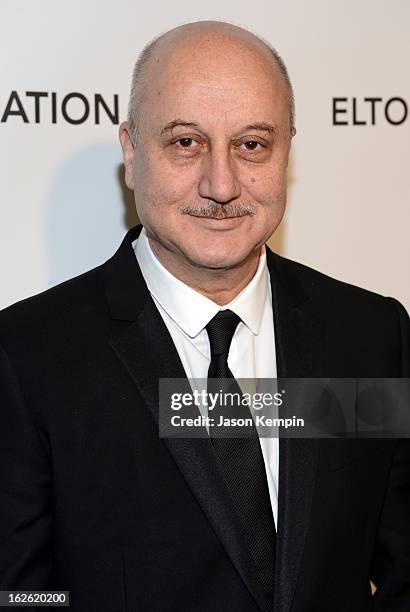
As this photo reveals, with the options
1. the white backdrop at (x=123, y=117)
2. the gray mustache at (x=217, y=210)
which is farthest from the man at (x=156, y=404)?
the white backdrop at (x=123, y=117)

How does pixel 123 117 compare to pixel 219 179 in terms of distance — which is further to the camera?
pixel 123 117

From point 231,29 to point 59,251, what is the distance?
0.58 meters

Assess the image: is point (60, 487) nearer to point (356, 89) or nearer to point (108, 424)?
point (108, 424)

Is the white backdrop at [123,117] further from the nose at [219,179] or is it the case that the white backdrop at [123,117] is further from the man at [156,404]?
the nose at [219,179]

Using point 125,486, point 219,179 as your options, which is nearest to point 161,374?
point 125,486

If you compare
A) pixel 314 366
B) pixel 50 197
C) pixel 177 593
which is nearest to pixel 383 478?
pixel 314 366

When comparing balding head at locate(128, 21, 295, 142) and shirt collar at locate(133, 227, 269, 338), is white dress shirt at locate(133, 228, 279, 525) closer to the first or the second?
shirt collar at locate(133, 227, 269, 338)

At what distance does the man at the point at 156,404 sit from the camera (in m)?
1.42

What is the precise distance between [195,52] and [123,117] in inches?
16.3

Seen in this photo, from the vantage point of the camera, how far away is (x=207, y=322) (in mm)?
1519

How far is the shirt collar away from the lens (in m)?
1.52

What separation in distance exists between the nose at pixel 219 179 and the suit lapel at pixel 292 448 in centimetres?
25

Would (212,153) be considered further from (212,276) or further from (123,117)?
(123,117)

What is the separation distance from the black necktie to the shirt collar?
70 mm
